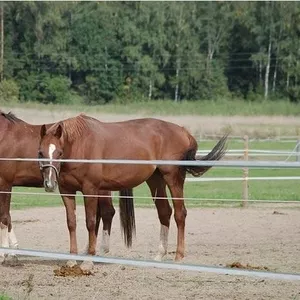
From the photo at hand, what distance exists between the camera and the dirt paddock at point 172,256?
7379 mm

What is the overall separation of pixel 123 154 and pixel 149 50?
48.0 m

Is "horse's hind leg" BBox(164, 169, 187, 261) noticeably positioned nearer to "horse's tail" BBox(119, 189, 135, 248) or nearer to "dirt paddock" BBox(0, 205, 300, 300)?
"dirt paddock" BBox(0, 205, 300, 300)

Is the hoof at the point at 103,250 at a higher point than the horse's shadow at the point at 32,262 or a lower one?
higher

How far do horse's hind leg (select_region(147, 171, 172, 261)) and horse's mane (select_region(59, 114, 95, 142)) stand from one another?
117 cm

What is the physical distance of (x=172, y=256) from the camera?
9.95 m

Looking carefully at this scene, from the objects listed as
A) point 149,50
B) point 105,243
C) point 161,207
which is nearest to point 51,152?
point 105,243

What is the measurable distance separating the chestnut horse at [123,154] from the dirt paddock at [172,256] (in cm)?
71

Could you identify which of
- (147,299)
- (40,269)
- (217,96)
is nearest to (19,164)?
(40,269)

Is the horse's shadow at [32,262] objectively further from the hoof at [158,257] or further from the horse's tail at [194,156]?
the horse's tail at [194,156]

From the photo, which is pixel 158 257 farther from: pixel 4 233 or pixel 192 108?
pixel 192 108

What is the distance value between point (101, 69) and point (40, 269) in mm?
44520

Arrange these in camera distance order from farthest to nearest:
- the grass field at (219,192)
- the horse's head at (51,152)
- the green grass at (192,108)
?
the green grass at (192,108), the grass field at (219,192), the horse's head at (51,152)

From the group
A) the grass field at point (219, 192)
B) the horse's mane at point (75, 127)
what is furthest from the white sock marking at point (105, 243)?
the grass field at point (219, 192)

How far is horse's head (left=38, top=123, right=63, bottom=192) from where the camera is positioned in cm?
847
